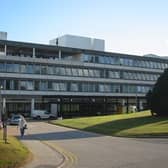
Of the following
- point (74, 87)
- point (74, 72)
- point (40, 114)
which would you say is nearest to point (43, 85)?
point (74, 87)

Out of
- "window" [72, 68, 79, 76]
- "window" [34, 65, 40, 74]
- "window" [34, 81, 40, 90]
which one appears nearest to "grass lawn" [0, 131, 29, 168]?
"window" [34, 81, 40, 90]

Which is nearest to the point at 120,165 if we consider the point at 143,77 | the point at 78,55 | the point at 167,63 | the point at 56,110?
the point at 56,110

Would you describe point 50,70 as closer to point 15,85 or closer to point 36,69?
point 36,69

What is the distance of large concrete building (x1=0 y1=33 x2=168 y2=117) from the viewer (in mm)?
81625

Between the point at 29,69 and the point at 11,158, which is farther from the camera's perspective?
the point at 29,69

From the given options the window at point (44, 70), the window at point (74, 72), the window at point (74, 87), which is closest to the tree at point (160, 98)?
the window at point (44, 70)

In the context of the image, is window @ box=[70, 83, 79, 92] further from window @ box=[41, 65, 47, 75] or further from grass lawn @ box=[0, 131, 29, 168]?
grass lawn @ box=[0, 131, 29, 168]

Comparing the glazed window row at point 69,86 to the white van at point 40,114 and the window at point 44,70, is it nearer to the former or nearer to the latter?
the window at point 44,70

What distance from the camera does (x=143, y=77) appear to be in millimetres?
103812

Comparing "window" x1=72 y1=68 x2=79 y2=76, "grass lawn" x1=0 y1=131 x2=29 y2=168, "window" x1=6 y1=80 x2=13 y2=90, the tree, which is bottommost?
"grass lawn" x1=0 y1=131 x2=29 y2=168

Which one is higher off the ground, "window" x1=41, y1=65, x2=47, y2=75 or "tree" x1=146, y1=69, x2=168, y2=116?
"window" x1=41, y1=65, x2=47, y2=75

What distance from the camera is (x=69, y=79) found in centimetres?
8862

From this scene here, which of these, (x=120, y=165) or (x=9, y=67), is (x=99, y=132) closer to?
(x=120, y=165)

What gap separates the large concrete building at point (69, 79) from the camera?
81625 mm
